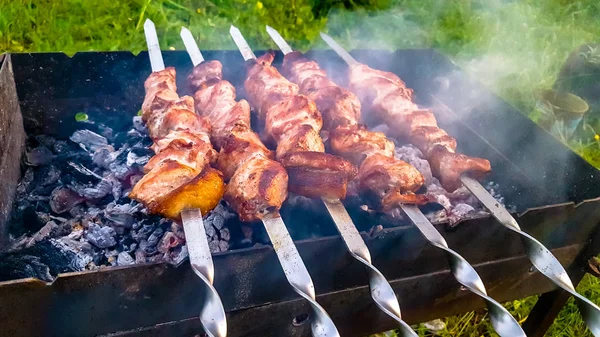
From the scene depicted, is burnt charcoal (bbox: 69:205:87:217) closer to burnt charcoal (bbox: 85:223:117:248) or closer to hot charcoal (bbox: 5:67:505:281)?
hot charcoal (bbox: 5:67:505:281)

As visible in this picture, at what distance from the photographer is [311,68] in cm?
333

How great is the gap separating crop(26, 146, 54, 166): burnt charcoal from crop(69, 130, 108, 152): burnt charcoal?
6.9 inches

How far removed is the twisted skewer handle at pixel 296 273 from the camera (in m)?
1.58

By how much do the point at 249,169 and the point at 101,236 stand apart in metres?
0.80

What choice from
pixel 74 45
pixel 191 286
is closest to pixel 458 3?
pixel 74 45

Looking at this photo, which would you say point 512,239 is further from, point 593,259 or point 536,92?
point 536,92

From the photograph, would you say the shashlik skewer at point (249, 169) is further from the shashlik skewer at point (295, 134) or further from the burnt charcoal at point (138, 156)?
the burnt charcoal at point (138, 156)

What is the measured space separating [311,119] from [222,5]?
3654 millimetres

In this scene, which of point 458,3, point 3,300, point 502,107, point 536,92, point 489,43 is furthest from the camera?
point 458,3

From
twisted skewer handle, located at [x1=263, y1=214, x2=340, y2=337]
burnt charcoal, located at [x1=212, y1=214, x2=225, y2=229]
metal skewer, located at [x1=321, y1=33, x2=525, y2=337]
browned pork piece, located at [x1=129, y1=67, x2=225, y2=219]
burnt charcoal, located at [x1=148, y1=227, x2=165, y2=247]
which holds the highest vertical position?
metal skewer, located at [x1=321, y1=33, x2=525, y2=337]

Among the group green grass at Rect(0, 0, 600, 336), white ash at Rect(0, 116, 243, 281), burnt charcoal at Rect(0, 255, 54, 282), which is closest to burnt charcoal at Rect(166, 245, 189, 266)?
white ash at Rect(0, 116, 243, 281)

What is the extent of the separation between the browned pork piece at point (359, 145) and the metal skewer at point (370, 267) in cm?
28

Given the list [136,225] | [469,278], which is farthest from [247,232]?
[469,278]

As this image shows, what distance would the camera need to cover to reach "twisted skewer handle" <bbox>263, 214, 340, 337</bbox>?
1577 mm
